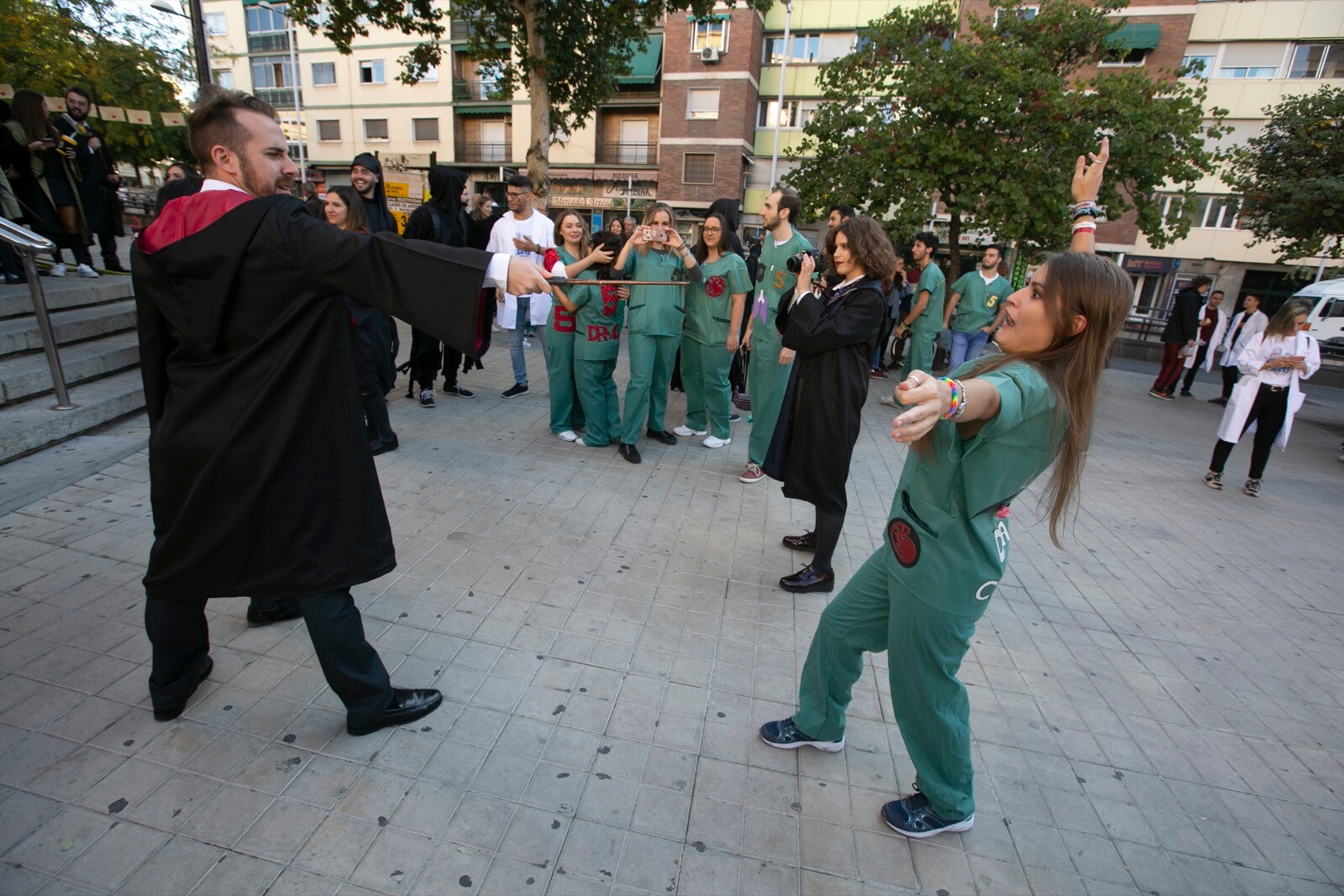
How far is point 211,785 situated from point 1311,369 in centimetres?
843

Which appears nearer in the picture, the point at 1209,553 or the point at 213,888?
the point at 213,888

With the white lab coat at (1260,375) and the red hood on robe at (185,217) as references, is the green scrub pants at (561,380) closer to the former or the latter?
the red hood on robe at (185,217)

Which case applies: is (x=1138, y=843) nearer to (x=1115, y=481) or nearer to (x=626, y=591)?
(x=626, y=591)

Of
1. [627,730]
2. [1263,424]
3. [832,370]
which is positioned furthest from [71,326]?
[1263,424]

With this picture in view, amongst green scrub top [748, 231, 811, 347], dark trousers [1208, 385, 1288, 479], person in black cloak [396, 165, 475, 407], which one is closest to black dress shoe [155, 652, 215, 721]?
green scrub top [748, 231, 811, 347]

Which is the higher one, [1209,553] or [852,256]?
[852,256]

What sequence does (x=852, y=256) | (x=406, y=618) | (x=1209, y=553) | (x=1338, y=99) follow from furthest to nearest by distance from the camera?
1. (x=1338, y=99)
2. (x=1209, y=553)
3. (x=852, y=256)
4. (x=406, y=618)

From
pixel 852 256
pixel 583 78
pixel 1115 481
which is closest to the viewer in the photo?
pixel 852 256

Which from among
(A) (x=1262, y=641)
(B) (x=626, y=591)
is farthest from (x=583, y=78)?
(A) (x=1262, y=641)

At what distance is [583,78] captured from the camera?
1372cm

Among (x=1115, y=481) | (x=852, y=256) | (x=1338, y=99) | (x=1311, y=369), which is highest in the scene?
(x=1338, y=99)

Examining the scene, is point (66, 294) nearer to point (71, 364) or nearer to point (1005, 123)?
point (71, 364)

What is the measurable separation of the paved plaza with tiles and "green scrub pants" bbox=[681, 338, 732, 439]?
1704mm

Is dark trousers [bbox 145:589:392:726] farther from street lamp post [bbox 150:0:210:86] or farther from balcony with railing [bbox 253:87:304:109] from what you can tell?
balcony with railing [bbox 253:87:304:109]
